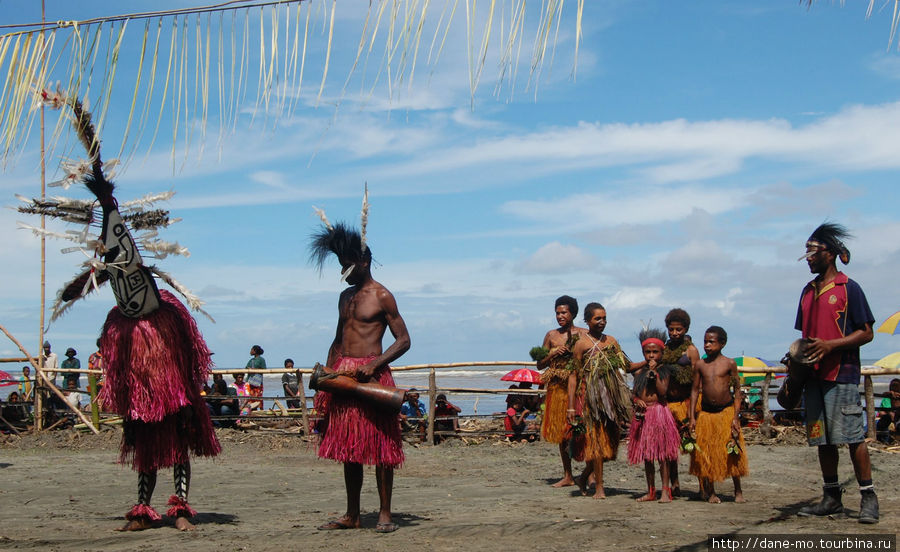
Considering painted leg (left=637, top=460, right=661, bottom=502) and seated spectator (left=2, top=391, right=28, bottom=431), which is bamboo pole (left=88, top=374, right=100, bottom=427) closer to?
seated spectator (left=2, top=391, right=28, bottom=431)

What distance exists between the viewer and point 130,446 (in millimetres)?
5641

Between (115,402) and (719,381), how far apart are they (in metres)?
4.47

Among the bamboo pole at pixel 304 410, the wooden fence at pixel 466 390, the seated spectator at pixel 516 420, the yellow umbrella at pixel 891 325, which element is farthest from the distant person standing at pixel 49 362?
the yellow umbrella at pixel 891 325

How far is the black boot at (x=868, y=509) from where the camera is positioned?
5.30 m

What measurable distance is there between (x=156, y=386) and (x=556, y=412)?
3.75 meters

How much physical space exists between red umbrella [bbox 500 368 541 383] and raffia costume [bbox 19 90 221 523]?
8458mm

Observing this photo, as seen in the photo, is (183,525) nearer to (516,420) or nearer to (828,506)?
(828,506)

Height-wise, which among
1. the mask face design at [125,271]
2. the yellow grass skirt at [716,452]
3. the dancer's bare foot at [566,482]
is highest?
the mask face design at [125,271]

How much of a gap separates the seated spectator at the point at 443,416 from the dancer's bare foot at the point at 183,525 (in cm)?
728

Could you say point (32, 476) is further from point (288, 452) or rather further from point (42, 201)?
point (42, 201)

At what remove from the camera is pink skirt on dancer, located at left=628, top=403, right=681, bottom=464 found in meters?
6.96

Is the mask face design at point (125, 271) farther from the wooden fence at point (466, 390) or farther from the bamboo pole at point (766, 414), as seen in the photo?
the bamboo pole at point (766, 414)

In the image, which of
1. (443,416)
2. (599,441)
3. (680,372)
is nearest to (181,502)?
(599,441)

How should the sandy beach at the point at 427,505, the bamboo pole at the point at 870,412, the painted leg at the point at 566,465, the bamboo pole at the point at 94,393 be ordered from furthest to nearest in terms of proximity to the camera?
the bamboo pole at the point at 94,393 → the bamboo pole at the point at 870,412 → the painted leg at the point at 566,465 → the sandy beach at the point at 427,505
